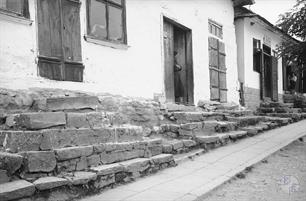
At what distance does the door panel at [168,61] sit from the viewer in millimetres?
7921

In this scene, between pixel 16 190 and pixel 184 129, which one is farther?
pixel 184 129

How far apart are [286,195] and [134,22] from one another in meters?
4.43

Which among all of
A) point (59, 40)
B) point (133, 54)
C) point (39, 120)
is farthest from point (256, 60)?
point (39, 120)

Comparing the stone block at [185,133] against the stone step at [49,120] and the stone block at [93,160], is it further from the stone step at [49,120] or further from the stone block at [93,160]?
the stone block at [93,160]

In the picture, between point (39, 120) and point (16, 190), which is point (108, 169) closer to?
point (39, 120)

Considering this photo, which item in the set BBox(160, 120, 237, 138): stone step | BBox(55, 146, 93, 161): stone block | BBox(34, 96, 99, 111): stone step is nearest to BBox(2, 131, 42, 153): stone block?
BBox(55, 146, 93, 161): stone block

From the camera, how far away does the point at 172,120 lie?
6.84m

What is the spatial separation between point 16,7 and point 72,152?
229cm

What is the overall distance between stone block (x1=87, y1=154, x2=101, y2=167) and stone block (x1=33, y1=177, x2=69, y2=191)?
1.78 feet

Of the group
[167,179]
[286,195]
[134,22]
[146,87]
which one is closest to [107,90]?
[146,87]

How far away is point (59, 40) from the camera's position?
16.1 ft

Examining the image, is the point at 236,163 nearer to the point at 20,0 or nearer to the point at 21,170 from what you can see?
the point at 21,170

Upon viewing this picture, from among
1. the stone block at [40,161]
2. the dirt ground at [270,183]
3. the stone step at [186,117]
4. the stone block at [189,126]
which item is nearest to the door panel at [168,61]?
the stone step at [186,117]

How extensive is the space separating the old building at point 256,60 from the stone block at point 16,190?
30.6 ft
